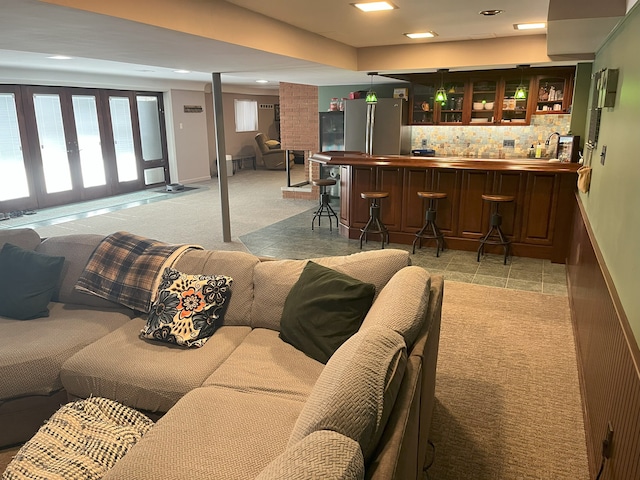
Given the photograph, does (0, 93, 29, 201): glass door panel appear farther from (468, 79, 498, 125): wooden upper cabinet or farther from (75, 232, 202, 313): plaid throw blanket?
(468, 79, 498, 125): wooden upper cabinet

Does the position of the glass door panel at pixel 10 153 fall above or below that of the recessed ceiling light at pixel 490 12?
below

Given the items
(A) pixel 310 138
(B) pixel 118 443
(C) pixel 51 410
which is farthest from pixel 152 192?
(B) pixel 118 443

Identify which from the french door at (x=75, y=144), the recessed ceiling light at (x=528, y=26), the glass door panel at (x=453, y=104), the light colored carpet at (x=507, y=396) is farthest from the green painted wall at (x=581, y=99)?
the french door at (x=75, y=144)

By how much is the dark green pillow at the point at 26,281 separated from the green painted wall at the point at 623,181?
303 centimetres

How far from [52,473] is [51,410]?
0.84m

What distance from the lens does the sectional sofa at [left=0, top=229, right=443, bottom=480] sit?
1379mm

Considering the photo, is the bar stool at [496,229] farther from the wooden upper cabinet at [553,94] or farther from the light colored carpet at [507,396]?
the wooden upper cabinet at [553,94]

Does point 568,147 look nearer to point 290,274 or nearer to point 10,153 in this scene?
point 290,274

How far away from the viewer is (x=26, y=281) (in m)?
2.80

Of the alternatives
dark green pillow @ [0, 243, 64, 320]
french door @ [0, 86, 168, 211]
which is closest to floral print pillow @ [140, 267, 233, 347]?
dark green pillow @ [0, 243, 64, 320]

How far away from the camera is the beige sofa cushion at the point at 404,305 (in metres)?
1.88

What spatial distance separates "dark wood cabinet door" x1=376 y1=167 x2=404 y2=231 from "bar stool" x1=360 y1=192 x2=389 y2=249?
0.10 metres

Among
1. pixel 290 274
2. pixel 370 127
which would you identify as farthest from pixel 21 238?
pixel 370 127

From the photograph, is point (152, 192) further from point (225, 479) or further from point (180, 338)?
point (225, 479)
